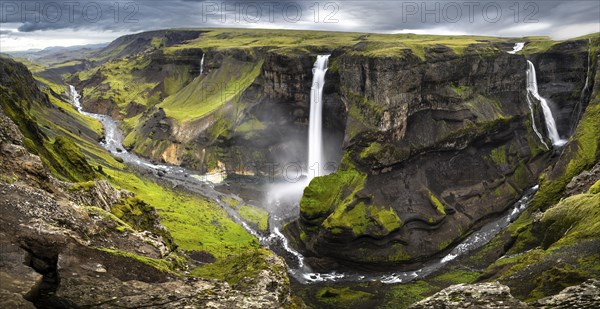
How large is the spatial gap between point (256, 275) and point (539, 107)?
87.7m

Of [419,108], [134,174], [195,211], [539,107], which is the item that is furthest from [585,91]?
[134,174]

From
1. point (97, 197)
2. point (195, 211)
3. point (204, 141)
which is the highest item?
point (97, 197)

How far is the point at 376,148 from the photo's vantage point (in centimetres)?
7088

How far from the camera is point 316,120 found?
315 feet

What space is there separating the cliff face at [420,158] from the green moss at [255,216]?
19.2ft

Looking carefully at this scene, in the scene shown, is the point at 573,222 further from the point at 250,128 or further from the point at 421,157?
the point at 250,128

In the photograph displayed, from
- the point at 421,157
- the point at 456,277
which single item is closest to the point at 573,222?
the point at 456,277

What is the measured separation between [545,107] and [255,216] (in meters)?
66.2

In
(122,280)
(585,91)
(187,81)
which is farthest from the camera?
(187,81)

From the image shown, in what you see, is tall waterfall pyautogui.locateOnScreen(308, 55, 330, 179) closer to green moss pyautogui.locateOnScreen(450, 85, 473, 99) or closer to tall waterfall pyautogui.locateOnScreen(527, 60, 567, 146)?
green moss pyautogui.locateOnScreen(450, 85, 473, 99)

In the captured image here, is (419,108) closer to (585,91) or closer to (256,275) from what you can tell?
(585,91)

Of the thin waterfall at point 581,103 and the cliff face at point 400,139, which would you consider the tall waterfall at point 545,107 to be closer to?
the cliff face at point 400,139

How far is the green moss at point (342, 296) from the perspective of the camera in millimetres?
48875

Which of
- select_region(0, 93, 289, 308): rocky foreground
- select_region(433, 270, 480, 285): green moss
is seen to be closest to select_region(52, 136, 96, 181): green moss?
select_region(0, 93, 289, 308): rocky foreground
